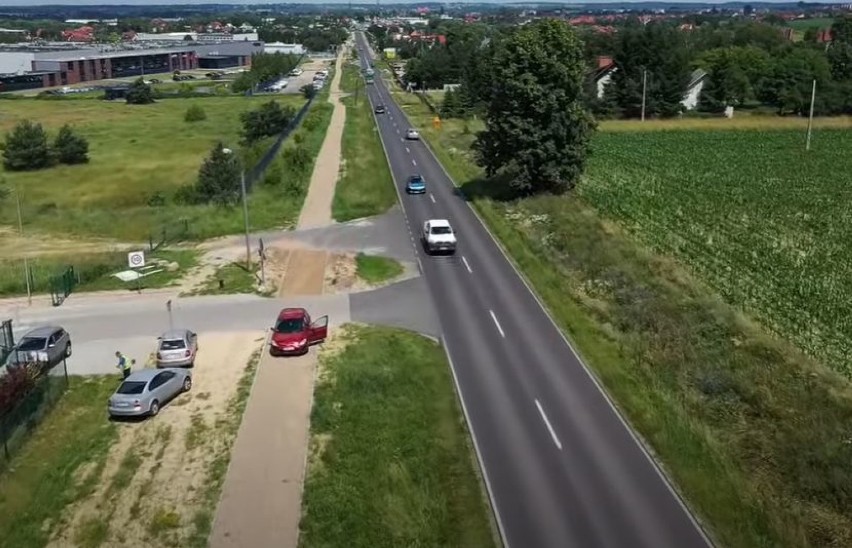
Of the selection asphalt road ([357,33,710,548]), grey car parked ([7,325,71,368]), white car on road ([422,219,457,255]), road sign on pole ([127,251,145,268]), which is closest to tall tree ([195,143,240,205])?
road sign on pole ([127,251,145,268])

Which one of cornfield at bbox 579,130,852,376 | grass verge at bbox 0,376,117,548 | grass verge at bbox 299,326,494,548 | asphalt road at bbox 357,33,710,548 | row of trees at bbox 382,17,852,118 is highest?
row of trees at bbox 382,17,852,118

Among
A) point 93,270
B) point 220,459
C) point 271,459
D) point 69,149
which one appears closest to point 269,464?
point 271,459

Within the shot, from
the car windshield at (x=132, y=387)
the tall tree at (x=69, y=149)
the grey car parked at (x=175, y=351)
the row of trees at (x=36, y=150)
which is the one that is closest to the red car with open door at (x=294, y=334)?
the grey car parked at (x=175, y=351)

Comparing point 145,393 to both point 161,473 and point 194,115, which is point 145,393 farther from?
point 194,115

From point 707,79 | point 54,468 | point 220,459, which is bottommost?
point 54,468

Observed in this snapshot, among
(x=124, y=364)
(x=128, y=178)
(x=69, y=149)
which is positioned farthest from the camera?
(x=69, y=149)

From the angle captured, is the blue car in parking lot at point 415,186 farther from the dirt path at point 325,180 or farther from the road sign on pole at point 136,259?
the road sign on pole at point 136,259

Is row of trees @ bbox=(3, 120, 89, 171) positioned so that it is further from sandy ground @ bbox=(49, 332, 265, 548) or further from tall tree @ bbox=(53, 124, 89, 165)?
sandy ground @ bbox=(49, 332, 265, 548)

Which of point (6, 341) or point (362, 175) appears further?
point (362, 175)
